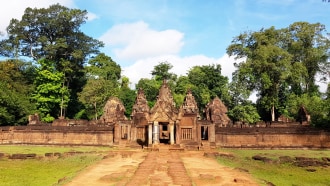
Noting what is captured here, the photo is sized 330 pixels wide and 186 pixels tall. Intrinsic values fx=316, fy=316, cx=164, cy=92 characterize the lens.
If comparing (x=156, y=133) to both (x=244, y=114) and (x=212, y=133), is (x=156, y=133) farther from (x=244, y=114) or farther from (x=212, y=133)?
(x=244, y=114)

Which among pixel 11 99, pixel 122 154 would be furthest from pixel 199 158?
pixel 11 99

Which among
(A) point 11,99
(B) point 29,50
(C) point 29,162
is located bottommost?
(C) point 29,162

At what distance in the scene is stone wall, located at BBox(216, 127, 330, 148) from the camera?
29.1 meters

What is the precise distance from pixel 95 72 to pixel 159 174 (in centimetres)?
4509

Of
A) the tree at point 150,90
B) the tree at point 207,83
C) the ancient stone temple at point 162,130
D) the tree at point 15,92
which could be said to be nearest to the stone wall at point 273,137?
the ancient stone temple at point 162,130

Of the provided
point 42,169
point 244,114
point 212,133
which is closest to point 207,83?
point 244,114

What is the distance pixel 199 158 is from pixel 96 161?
7560mm

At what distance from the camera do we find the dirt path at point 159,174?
1459 cm

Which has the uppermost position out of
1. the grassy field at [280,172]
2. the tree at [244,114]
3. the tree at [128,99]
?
the tree at [128,99]

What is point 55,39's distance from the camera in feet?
185

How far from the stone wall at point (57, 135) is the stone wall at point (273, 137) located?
11.2 m

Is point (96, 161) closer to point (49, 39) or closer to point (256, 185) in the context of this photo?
point (256, 185)

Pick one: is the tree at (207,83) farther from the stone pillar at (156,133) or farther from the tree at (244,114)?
the stone pillar at (156,133)

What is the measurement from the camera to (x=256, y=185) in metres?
14.2
